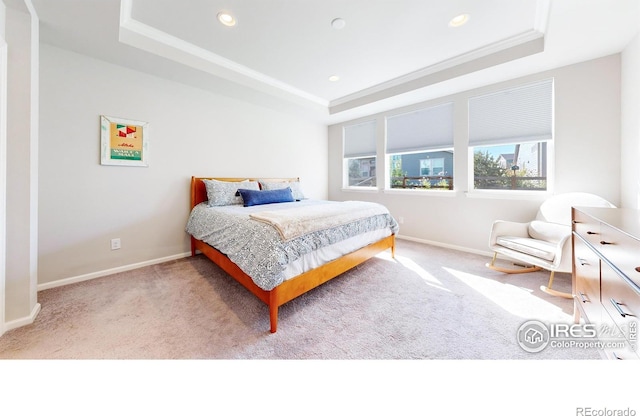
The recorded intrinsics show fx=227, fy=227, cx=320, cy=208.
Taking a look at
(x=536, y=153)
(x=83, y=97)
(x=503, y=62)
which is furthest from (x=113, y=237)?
(x=536, y=153)

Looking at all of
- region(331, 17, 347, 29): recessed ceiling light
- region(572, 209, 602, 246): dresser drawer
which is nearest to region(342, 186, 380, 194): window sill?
region(331, 17, 347, 29): recessed ceiling light

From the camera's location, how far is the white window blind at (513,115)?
2.70 m

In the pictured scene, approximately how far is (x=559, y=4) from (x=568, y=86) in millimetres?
1266

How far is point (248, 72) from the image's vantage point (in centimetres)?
307

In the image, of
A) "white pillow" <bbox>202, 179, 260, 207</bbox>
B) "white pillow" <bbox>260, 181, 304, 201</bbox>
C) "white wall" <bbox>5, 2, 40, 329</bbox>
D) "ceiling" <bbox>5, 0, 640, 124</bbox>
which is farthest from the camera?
"white pillow" <bbox>260, 181, 304, 201</bbox>

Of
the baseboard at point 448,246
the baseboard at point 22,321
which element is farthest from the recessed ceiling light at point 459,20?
the baseboard at point 22,321

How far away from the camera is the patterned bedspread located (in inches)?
63.3

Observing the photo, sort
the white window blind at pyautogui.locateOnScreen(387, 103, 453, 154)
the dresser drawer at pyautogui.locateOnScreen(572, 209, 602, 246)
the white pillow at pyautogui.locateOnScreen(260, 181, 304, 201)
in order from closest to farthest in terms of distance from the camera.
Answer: the dresser drawer at pyautogui.locateOnScreen(572, 209, 602, 246) < the white window blind at pyautogui.locateOnScreen(387, 103, 453, 154) < the white pillow at pyautogui.locateOnScreen(260, 181, 304, 201)

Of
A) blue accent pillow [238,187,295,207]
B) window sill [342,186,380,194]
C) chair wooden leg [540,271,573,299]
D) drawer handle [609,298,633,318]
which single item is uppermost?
A: window sill [342,186,380,194]

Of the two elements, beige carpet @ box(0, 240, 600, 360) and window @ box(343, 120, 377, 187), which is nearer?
beige carpet @ box(0, 240, 600, 360)

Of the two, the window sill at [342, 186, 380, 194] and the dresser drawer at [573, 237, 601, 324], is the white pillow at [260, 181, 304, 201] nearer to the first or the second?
the window sill at [342, 186, 380, 194]

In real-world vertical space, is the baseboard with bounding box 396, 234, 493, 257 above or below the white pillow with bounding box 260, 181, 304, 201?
below

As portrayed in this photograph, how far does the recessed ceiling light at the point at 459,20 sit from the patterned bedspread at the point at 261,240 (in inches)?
80.3
